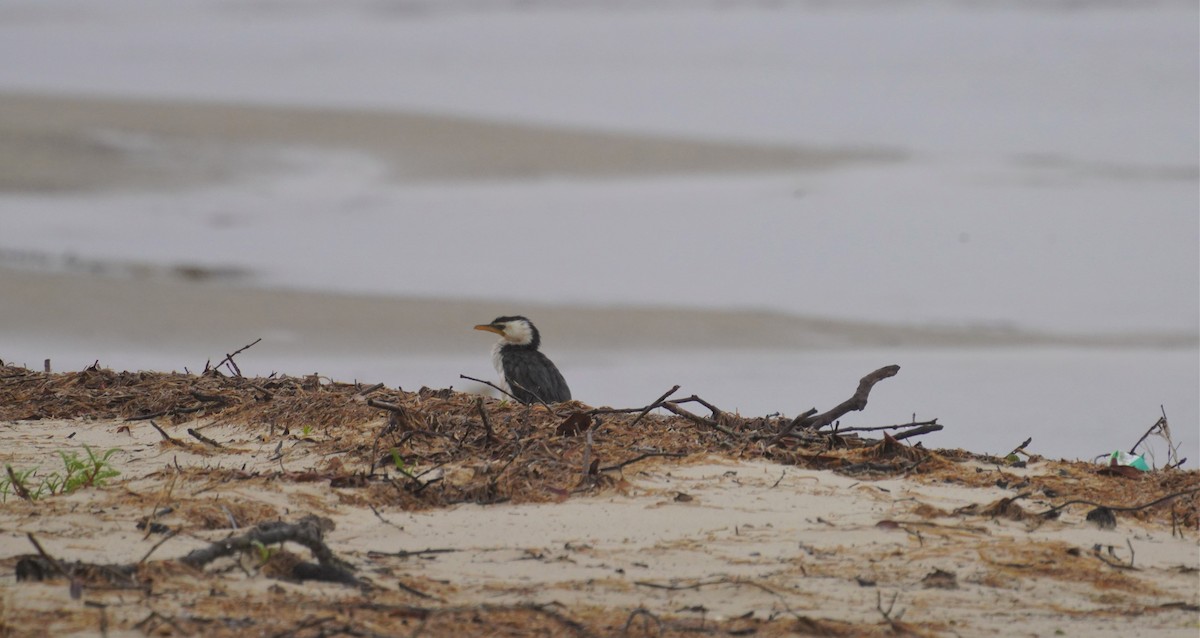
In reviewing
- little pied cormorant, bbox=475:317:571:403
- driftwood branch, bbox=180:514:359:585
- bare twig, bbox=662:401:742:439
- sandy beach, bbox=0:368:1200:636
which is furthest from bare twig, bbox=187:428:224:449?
little pied cormorant, bbox=475:317:571:403

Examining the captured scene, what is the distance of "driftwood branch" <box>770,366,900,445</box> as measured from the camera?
535 centimetres

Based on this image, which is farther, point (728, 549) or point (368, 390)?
point (368, 390)

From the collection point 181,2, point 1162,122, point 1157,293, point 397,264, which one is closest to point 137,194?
point 397,264

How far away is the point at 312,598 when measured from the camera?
12.5 ft

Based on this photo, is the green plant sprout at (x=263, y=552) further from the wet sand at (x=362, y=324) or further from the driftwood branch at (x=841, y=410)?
the wet sand at (x=362, y=324)

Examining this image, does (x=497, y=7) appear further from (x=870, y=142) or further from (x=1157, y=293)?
(x=1157, y=293)

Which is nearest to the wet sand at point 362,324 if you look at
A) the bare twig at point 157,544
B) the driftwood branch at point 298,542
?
the bare twig at point 157,544

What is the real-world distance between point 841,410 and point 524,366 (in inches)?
143

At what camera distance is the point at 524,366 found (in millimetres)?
8797

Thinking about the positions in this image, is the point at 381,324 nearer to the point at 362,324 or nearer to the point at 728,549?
the point at 362,324

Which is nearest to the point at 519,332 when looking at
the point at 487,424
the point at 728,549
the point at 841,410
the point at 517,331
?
the point at 517,331

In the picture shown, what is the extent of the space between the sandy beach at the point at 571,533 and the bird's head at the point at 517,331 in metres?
3.73

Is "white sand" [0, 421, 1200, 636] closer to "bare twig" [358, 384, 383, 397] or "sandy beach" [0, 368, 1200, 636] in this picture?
"sandy beach" [0, 368, 1200, 636]

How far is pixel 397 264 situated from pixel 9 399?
318 inches
